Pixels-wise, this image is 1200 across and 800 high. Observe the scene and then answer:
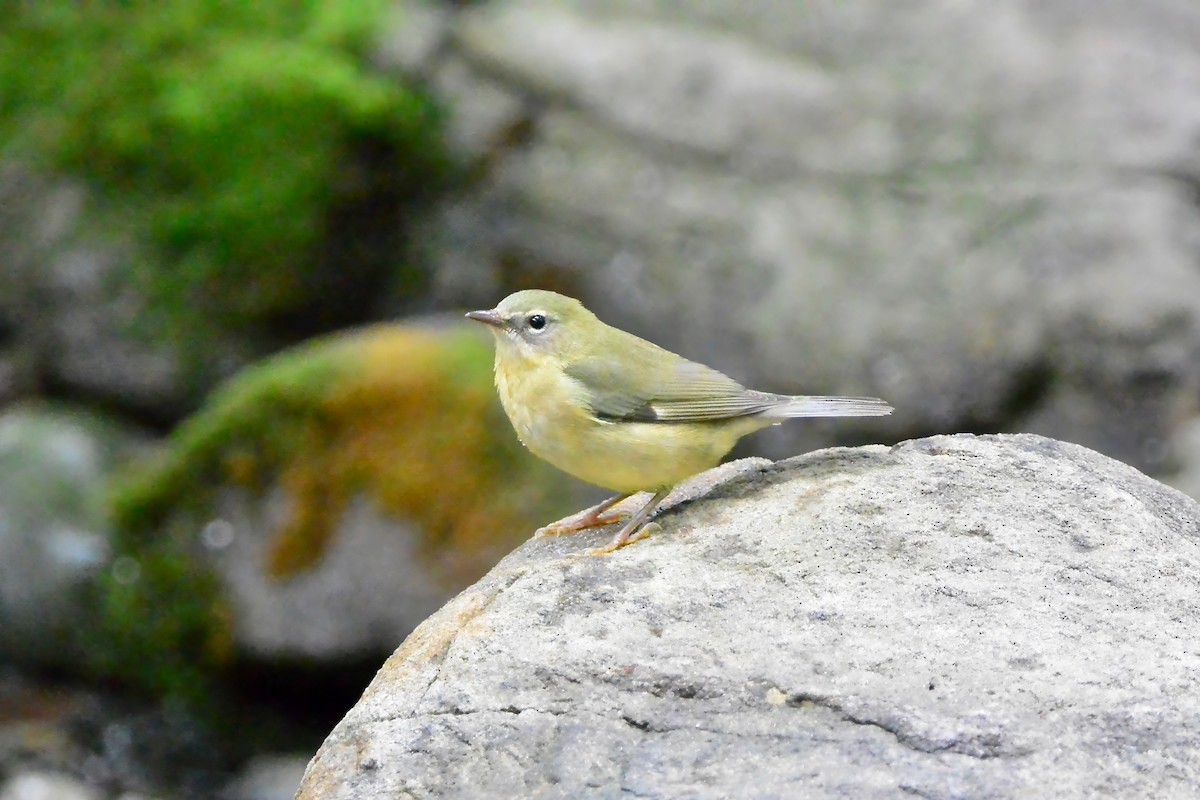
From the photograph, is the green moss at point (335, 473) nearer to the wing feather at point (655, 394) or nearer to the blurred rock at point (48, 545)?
the blurred rock at point (48, 545)

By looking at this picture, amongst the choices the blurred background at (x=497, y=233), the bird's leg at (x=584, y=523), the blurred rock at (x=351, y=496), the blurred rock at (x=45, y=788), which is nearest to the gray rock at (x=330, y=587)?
the blurred rock at (x=351, y=496)

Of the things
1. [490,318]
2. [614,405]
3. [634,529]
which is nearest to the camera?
[634,529]

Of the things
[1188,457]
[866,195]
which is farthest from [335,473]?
[1188,457]

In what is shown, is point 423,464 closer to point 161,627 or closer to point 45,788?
point 161,627

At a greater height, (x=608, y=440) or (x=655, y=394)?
(x=655, y=394)

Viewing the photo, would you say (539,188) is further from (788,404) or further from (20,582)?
(788,404)

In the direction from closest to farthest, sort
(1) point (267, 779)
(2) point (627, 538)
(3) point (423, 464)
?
(2) point (627, 538)
(3) point (423, 464)
(1) point (267, 779)
